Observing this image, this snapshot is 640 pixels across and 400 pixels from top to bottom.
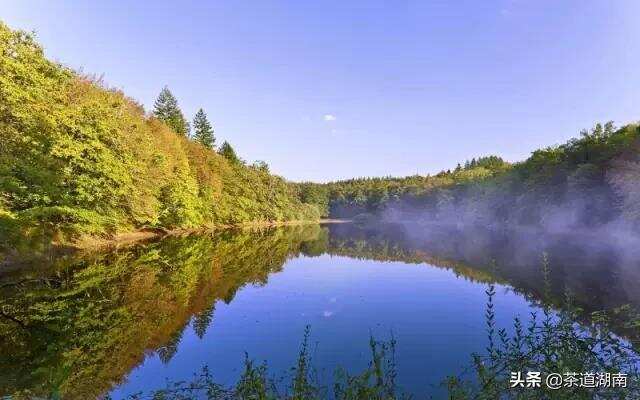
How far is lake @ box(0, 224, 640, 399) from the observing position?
11984 millimetres

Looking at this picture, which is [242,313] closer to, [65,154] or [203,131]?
[65,154]

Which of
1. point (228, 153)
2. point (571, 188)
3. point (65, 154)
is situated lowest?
point (65, 154)

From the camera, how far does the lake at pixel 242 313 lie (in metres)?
12.0

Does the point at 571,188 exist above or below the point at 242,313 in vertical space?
above

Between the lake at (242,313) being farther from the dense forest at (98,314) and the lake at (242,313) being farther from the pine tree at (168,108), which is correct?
the pine tree at (168,108)

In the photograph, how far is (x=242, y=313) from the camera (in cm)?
1881

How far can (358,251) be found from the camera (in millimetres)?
47531

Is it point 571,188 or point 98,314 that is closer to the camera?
point 98,314

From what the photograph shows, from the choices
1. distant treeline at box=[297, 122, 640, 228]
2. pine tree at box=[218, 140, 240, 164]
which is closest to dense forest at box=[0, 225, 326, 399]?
distant treeline at box=[297, 122, 640, 228]

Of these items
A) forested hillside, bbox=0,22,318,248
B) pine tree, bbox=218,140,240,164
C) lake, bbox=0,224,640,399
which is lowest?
lake, bbox=0,224,640,399

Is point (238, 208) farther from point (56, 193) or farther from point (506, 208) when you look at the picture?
point (506, 208)

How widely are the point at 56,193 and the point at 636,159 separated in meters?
72.1

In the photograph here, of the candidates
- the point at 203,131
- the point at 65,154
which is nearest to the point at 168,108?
the point at 203,131

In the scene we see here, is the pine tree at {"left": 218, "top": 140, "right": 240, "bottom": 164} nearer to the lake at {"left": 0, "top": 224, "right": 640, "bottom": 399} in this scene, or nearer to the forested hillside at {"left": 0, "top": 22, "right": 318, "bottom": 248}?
the forested hillside at {"left": 0, "top": 22, "right": 318, "bottom": 248}
